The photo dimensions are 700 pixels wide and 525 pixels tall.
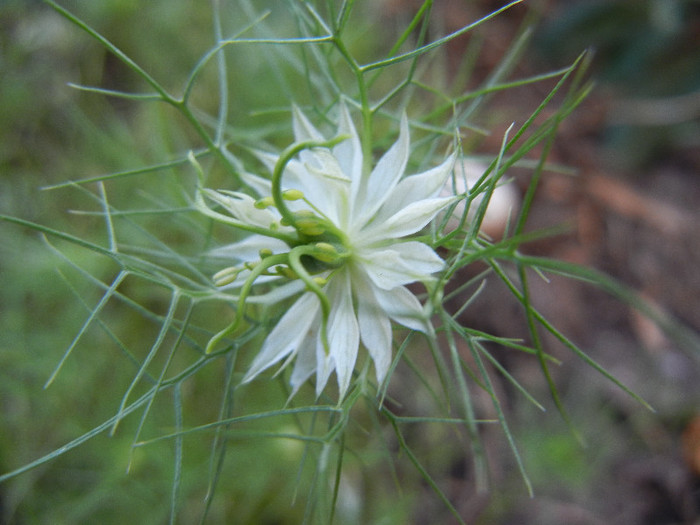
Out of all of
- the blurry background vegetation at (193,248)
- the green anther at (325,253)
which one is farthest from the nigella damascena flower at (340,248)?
the blurry background vegetation at (193,248)

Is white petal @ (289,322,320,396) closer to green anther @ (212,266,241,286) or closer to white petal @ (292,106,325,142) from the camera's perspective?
green anther @ (212,266,241,286)

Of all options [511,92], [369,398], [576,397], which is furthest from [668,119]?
[369,398]

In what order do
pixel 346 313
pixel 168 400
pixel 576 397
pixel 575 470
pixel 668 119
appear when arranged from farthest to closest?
pixel 668 119, pixel 576 397, pixel 575 470, pixel 168 400, pixel 346 313

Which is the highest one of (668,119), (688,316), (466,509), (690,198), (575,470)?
(668,119)

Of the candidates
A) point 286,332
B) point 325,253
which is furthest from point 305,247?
point 286,332

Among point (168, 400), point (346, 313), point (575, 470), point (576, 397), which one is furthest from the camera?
point (576, 397)

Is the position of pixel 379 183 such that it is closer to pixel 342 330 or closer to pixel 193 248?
pixel 342 330

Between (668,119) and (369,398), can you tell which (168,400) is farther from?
(668,119)

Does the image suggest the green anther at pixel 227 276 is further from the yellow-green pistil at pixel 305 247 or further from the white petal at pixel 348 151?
the white petal at pixel 348 151
